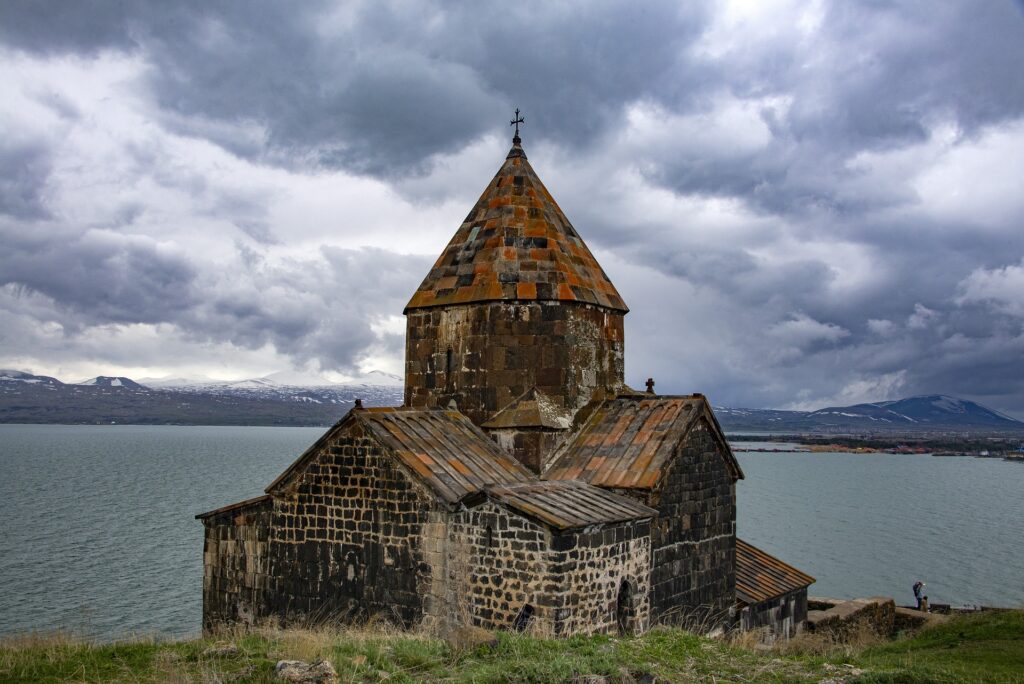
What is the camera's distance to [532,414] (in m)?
11.8

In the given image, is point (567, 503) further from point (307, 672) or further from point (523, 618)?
point (307, 672)

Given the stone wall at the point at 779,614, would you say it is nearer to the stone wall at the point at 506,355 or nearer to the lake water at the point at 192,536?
the stone wall at the point at 506,355

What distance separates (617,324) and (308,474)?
5388mm

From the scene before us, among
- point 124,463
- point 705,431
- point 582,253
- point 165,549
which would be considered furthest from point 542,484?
point 124,463

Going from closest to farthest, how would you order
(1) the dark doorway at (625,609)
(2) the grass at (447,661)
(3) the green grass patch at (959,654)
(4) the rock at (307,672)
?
1. (4) the rock at (307,672)
2. (2) the grass at (447,661)
3. (3) the green grass patch at (959,654)
4. (1) the dark doorway at (625,609)

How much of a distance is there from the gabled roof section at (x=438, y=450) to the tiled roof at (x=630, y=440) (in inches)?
31.0

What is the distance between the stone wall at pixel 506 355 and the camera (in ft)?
40.0

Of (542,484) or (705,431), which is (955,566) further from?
(542,484)

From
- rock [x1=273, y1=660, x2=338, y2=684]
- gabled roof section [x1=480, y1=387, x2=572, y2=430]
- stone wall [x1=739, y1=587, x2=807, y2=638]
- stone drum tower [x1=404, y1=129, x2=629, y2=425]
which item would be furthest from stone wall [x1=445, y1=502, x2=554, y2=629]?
stone wall [x1=739, y1=587, x2=807, y2=638]

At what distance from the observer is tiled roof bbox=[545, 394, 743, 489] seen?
11.1 meters

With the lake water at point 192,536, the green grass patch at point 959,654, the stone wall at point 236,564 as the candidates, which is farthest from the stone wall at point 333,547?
the lake water at point 192,536

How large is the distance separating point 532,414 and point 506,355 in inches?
38.1

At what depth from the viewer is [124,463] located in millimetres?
76688

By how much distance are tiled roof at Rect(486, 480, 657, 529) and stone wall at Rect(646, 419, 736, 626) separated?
24.1 inches
